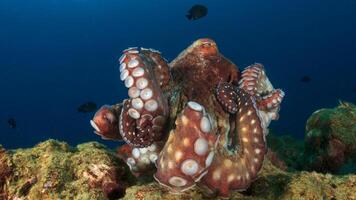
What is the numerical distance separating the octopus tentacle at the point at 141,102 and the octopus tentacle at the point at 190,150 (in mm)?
599

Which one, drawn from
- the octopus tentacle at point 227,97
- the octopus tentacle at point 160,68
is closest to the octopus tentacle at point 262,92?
the octopus tentacle at point 227,97

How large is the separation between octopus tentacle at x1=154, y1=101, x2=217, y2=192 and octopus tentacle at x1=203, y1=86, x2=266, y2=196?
252 mm

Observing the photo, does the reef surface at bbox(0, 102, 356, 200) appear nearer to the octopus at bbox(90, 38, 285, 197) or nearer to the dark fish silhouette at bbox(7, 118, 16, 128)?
the octopus at bbox(90, 38, 285, 197)

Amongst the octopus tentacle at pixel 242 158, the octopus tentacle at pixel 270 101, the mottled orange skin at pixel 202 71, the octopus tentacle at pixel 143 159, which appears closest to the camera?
the octopus tentacle at pixel 242 158

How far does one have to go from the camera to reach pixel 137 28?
144m

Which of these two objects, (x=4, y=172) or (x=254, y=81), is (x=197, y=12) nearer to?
(x=254, y=81)

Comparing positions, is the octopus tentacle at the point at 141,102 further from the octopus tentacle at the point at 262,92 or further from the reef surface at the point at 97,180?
the octopus tentacle at the point at 262,92

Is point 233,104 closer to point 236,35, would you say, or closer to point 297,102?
point 297,102

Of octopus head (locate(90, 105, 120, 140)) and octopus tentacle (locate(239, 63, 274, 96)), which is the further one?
octopus tentacle (locate(239, 63, 274, 96))

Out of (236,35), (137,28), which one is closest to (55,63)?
(137,28)

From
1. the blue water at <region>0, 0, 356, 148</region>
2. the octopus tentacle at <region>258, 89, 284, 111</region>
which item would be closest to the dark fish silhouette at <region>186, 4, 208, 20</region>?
the octopus tentacle at <region>258, 89, 284, 111</region>

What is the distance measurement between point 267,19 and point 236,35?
14.7 meters

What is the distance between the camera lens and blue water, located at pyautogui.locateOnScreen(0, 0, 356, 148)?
320ft

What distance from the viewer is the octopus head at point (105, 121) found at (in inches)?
150
